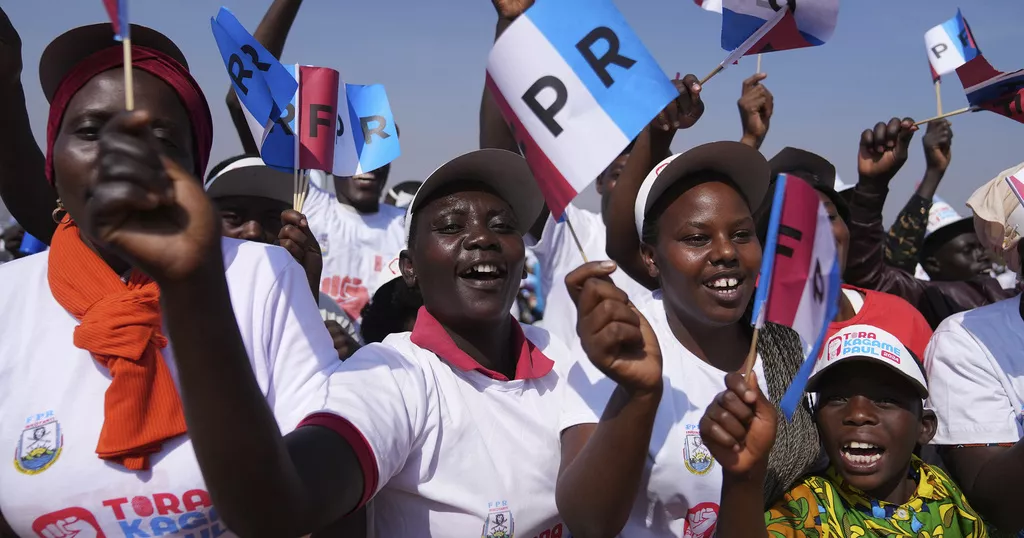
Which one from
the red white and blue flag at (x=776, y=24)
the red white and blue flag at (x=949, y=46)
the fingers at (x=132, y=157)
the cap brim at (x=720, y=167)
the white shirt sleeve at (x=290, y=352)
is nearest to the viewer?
the fingers at (x=132, y=157)

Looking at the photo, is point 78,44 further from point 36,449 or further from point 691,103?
point 691,103

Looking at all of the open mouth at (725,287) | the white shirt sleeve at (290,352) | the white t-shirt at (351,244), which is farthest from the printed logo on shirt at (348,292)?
the white shirt sleeve at (290,352)

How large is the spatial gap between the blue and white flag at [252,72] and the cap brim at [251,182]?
0.70m

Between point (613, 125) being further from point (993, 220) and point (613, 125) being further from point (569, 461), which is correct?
point (993, 220)

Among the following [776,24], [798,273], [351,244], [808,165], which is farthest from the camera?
[351,244]

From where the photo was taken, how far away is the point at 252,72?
3.62 metres

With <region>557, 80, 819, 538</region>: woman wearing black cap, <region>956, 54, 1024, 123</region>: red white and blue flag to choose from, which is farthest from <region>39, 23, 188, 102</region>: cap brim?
<region>956, 54, 1024, 123</region>: red white and blue flag

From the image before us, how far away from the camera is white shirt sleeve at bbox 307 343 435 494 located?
6.86 feet

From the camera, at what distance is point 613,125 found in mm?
2381

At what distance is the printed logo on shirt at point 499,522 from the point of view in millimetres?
2367

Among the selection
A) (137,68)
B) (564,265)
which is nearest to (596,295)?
(137,68)

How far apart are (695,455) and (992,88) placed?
288cm

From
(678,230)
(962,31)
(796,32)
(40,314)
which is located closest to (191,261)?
(40,314)

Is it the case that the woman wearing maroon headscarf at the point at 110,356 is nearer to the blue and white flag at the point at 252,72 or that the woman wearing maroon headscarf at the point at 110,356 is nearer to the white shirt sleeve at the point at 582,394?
the white shirt sleeve at the point at 582,394
